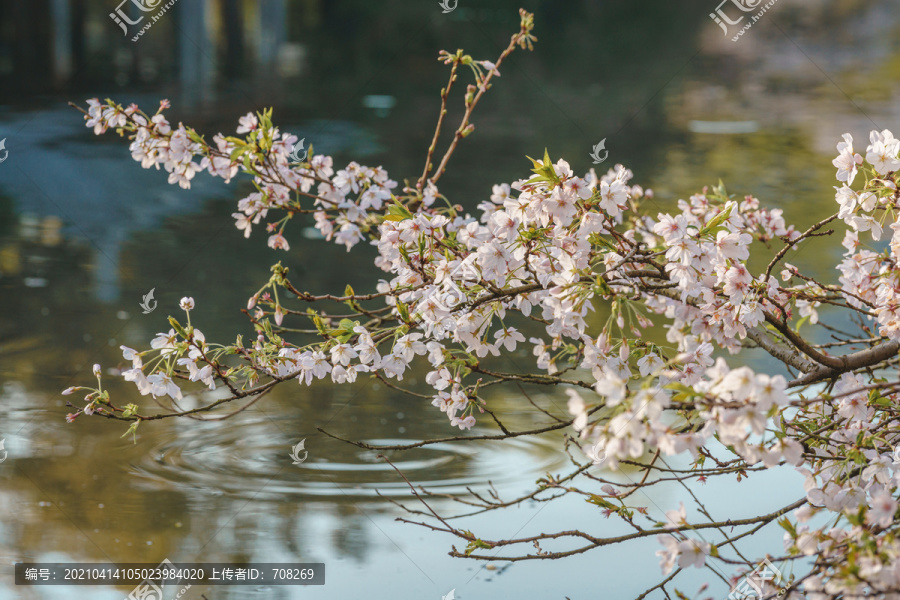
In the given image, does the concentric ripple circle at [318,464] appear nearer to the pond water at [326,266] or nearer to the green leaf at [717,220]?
the pond water at [326,266]

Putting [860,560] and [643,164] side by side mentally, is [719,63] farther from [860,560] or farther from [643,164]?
[860,560]

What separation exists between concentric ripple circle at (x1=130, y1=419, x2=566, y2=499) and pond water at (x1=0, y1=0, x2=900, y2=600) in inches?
0.4

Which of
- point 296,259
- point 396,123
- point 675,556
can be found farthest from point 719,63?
point 675,556

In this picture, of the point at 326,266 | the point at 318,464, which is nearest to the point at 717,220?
the point at 318,464

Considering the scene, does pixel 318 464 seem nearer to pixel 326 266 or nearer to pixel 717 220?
pixel 717 220

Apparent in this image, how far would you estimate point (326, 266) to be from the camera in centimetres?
550

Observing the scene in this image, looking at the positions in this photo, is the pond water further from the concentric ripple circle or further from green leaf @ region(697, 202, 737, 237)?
green leaf @ region(697, 202, 737, 237)

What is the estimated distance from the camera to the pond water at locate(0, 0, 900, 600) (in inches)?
105

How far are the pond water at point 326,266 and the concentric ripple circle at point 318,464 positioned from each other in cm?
1

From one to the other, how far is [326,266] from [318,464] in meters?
2.51

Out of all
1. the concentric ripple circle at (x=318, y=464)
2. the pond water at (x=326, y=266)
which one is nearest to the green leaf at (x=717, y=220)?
the pond water at (x=326, y=266)

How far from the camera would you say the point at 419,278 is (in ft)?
6.53

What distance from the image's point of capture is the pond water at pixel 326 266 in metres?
2.66

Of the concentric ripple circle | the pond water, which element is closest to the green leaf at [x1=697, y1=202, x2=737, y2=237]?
the pond water
